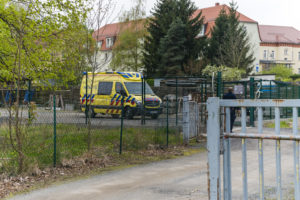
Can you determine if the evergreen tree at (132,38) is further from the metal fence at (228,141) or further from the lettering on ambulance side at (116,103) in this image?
the metal fence at (228,141)

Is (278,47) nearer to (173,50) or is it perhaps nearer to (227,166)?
(173,50)

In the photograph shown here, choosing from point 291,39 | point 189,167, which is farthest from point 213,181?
point 291,39

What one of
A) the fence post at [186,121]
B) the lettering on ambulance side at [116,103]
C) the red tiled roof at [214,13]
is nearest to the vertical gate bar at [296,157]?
the lettering on ambulance side at [116,103]

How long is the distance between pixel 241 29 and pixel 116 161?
41739 millimetres

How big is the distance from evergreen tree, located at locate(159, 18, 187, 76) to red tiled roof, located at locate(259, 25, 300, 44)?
4740cm

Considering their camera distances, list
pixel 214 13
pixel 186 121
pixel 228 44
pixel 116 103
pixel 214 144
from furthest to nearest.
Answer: pixel 214 13 < pixel 228 44 < pixel 116 103 < pixel 186 121 < pixel 214 144

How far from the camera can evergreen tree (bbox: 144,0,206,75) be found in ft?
135

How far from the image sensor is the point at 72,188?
7121mm

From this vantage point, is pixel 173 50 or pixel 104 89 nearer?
pixel 104 89

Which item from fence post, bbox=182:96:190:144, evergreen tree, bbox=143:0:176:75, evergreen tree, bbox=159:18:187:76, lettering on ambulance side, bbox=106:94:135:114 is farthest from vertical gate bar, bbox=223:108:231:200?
evergreen tree, bbox=143:0:176:75

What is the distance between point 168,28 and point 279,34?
5185cm

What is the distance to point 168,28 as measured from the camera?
4156 cm

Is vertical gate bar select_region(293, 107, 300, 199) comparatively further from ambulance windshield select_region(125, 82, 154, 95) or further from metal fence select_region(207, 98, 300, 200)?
ambulance windshield select_region(125, 82, 154, 95)

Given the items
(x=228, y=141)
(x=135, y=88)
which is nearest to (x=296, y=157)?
(x=228, y=141)
